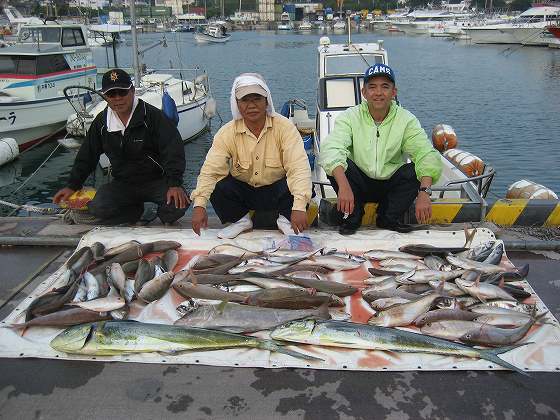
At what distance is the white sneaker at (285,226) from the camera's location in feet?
13.9

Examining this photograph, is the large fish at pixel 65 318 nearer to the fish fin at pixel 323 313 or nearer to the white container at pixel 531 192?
the fish fin at pixel 323 313

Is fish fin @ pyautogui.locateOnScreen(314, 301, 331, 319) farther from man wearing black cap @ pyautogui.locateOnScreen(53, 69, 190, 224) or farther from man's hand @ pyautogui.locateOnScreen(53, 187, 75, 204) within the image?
man's hand @ pyautogui.locateOnScreen(53, 187, 75, 204)

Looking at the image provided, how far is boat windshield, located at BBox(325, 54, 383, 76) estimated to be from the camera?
29.9 feet

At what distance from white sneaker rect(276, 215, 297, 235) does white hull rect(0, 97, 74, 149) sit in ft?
38.6

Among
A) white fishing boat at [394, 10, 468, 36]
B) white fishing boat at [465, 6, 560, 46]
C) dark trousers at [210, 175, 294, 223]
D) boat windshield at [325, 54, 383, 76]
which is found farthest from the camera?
white fishing boat at [394, 10, 468, 36]

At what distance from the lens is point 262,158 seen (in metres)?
4.19

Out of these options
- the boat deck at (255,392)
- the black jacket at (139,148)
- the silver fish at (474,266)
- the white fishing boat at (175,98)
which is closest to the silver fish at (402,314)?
the boat deck at (255,392)

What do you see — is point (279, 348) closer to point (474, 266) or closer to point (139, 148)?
point (474, 266)

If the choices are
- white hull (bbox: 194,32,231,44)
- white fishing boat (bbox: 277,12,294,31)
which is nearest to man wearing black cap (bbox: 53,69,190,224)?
white hull (bbox: 194,32,231,44)

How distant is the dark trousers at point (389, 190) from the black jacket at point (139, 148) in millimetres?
1586

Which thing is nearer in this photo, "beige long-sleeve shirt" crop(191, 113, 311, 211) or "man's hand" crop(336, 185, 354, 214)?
"man's hand" crop(336, 185, 354, 214)

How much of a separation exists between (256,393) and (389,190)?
104 inches

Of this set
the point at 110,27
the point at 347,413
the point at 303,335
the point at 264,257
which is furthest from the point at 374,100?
the point at 110,27

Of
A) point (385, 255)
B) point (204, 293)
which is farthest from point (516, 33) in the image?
point (204, 293)
